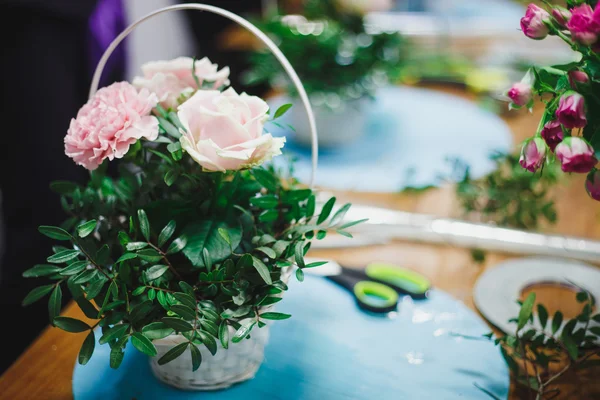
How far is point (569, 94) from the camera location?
424mm

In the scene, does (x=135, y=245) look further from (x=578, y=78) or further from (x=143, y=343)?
(x=578, y=78)

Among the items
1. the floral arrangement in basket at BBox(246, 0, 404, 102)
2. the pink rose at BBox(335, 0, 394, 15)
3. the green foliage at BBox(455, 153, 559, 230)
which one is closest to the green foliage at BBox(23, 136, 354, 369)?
the green foliage at BBox(455, 153, 559, 230)

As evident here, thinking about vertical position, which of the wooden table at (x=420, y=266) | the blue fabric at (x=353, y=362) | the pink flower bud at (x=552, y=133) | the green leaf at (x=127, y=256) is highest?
the pink flower bud at (x=552, y=133)

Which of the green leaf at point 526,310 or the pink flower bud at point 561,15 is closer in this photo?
A: the pink flower bud at point 561,15

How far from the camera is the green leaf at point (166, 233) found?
0.49 meters

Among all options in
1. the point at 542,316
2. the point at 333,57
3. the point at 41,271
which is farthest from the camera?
the point at 333,57

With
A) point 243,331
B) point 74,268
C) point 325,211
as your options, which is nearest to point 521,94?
point 325,211

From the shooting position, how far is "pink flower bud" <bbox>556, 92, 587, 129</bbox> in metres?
0.42

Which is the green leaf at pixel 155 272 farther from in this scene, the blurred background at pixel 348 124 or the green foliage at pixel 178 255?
the blurred background at pixel 348 124

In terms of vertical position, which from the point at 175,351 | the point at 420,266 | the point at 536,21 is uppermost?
the point at 536,21

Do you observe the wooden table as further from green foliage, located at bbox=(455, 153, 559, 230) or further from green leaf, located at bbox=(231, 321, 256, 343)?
green leaf, located at bbox=(231, 321, 256, 343)

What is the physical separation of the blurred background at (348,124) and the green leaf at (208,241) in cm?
35

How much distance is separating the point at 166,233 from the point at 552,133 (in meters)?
0.36

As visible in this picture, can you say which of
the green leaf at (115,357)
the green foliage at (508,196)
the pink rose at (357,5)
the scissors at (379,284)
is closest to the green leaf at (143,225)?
the green leaf at (115,357)
